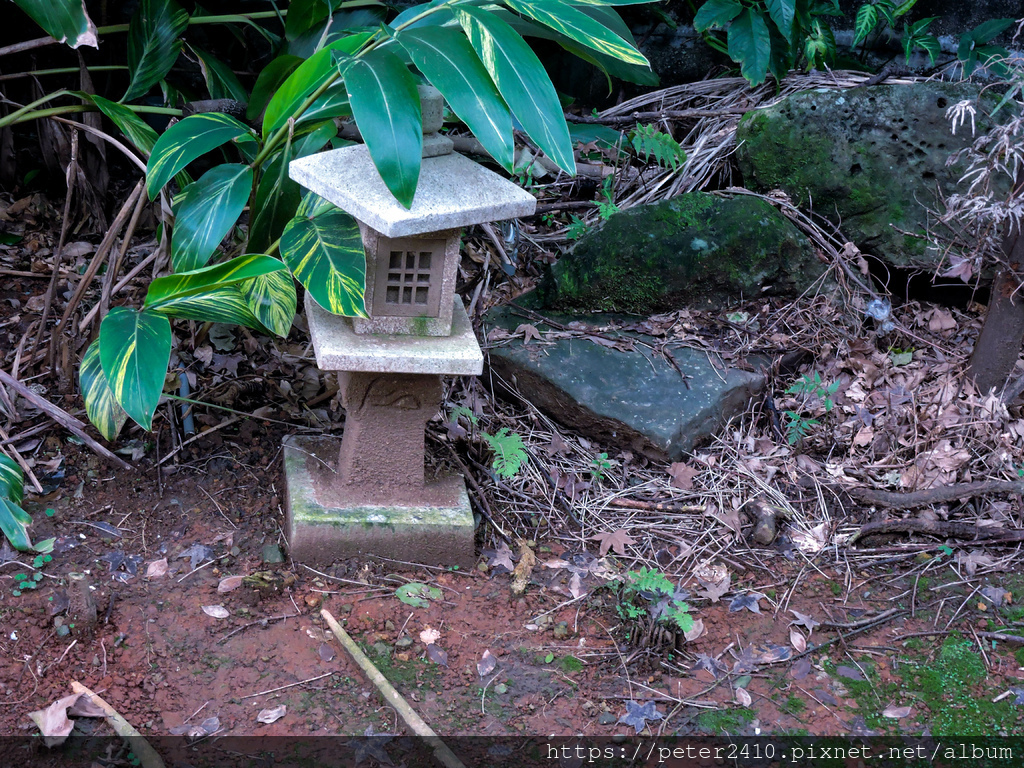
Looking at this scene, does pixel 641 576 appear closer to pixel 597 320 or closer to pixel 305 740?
pixel 305 740

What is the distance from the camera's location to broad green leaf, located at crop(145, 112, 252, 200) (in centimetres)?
→ 240

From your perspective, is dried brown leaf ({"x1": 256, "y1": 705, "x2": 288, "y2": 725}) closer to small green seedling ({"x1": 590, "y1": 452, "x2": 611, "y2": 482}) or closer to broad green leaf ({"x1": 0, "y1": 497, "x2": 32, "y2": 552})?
broad green leaf ({"x1": 0, "y1": 497, "x2": 32, "y2": 552})

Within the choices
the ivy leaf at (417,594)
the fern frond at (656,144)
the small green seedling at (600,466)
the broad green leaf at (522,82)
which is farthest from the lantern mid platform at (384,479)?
the fern frond at (656,144)

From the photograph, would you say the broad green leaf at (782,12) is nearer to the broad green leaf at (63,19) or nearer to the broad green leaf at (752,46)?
the broad green leaf at (752,46)

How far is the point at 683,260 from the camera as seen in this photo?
3559mm

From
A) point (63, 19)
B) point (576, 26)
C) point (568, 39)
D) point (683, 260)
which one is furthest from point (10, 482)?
point (683, 260)

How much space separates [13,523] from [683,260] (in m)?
2.57

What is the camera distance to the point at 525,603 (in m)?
2.60

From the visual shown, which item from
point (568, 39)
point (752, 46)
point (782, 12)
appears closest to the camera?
point (568, 39)

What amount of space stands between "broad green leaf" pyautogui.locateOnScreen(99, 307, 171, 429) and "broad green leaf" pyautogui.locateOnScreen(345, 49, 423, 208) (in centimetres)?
80

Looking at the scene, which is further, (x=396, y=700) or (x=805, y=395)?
(x=805, y=395)

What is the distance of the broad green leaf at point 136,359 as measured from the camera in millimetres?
2230

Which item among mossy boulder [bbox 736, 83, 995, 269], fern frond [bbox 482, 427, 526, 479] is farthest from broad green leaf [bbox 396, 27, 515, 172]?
mossy boulder [bbox 736, 83, 995, 269]

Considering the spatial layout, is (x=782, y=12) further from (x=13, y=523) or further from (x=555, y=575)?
(x=13, y=523)
